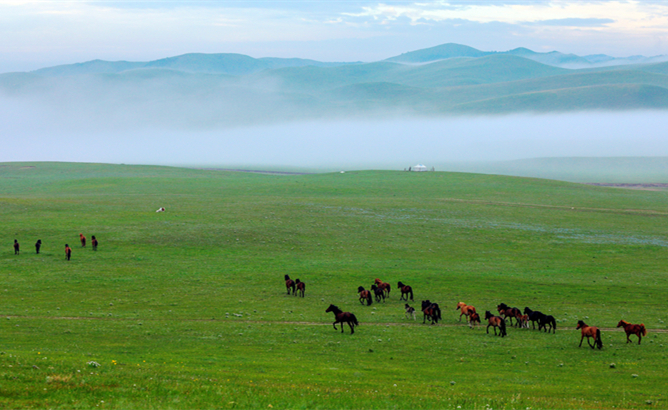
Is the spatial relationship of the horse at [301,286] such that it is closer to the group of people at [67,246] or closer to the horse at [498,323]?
the horse at [498,323]

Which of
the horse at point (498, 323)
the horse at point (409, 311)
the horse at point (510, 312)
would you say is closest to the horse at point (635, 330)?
the horse at point (510, 312)

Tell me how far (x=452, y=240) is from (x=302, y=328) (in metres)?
27.8

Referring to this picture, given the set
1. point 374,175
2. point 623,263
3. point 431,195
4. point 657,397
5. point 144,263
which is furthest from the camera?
point 374,175

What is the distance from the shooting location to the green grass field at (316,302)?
15.8 meters

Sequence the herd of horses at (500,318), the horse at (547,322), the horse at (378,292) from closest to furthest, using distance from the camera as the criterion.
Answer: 1. the herd of horses at (500,318)
2. the horse at (547,322)
3. the horse at (378,292)

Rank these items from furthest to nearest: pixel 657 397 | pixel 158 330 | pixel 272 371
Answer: pixel 158 330, pixel 272 371, pixel 657 397

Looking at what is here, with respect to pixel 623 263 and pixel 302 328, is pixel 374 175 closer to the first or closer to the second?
pixel 623 263

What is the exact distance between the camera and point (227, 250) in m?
43.4

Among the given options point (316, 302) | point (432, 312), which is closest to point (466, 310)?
point (432, 312)

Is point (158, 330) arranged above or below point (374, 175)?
below

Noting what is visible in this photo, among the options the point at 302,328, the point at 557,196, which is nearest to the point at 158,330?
the point at 302,328

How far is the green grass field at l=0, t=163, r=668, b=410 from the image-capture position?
622 inches

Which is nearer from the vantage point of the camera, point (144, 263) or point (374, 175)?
point (144, 263)

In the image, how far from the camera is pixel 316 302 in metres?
30.0
